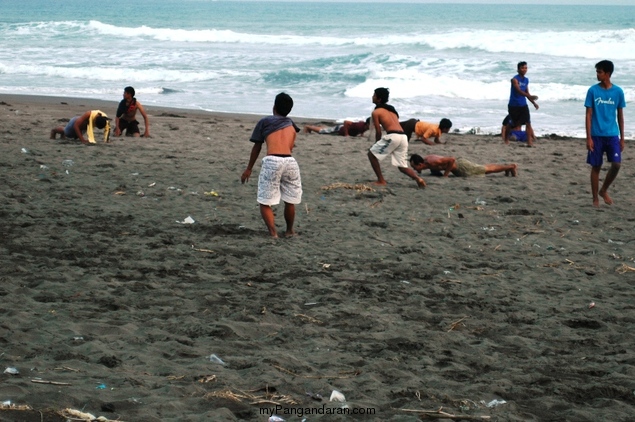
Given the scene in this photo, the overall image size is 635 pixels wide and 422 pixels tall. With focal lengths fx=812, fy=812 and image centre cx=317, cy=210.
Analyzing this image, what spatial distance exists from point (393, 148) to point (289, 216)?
2.80 meters

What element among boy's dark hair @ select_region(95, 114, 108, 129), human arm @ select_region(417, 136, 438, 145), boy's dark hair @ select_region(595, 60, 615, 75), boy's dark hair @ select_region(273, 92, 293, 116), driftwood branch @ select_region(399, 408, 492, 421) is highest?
boy's dark hair @ select_region(595, 60, 615, 75)

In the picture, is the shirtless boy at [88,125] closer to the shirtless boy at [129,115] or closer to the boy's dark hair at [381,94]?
the shirtless boy at [129,115]

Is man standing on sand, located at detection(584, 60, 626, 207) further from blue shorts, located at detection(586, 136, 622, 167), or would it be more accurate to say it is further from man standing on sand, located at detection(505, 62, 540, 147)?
man standing on sand, located at detection(505, 62, 540, 147)

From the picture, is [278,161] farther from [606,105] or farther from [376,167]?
[606,105]

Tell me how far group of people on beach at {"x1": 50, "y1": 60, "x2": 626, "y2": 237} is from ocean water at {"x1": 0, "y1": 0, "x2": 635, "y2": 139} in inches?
116

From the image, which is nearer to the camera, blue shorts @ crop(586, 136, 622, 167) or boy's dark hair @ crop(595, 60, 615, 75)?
boy's dark hair @ crop(595, 60, 615, 75)

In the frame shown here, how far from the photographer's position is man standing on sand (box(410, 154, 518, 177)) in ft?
34.2

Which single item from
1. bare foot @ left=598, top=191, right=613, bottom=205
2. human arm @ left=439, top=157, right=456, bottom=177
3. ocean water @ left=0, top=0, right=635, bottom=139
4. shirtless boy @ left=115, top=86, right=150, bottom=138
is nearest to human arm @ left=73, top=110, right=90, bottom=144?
shirtless boy @ left=115, top=86, right=150, bottom=138

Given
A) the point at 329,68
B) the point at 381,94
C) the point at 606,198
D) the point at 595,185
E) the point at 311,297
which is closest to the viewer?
the point at 311,297

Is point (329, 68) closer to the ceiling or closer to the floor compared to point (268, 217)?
closer to the ceiling

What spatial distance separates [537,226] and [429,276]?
7.46ft

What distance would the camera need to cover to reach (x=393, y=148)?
9.45m

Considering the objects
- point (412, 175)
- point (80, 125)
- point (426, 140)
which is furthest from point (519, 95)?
point (80, 125)

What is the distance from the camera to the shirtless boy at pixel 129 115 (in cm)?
1226
